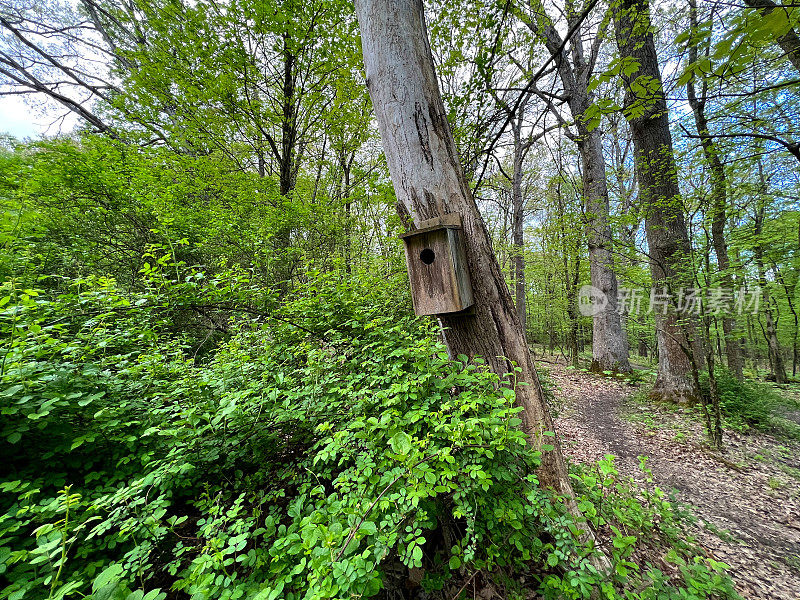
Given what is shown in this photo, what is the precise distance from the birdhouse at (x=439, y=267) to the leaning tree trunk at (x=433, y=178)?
0.14 metres

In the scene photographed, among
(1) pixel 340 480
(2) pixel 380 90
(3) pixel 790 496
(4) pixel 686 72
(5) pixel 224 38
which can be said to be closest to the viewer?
(1) pixel 340 480

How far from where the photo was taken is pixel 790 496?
9.73 feet

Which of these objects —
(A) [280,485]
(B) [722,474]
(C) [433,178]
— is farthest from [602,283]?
(A) [280,485]

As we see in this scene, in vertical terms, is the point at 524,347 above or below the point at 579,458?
above

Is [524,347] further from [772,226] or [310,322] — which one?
[772,226]

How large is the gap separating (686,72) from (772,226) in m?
8.01

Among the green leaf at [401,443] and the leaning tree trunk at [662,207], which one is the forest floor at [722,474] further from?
the green leaf at [401,443]

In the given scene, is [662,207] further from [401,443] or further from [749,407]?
[401,443]

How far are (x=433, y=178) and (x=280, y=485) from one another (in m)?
2.30

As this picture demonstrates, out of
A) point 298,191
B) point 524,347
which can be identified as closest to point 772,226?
point 524,347

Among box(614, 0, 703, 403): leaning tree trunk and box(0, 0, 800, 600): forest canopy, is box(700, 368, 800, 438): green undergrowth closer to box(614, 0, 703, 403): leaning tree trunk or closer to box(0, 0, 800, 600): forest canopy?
box(0, 0, 800, 600): forest canopy

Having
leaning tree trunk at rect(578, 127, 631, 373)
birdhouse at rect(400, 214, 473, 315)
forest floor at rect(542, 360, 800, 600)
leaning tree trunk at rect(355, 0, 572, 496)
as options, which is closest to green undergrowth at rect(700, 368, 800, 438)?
forest floor at rect(542, 360, 800, 600)

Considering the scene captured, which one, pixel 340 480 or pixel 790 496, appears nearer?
pixel 340 480

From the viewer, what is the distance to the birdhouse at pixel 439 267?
5.66ft
